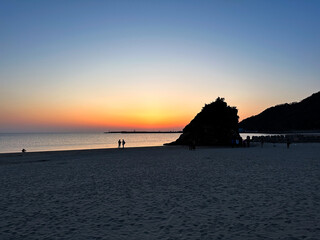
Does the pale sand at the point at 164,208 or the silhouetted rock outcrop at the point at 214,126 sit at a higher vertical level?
the silhouetted rock outcrop at the point at 214,126

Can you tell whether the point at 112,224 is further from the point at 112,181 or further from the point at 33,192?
the point at 112,181

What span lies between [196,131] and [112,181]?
5485cm

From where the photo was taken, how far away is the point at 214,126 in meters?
69.3

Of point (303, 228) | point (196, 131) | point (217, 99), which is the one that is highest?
point (217, 99)

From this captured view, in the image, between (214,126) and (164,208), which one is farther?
(214,126)

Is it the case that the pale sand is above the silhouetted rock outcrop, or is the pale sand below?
below

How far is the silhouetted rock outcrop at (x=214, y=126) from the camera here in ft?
221

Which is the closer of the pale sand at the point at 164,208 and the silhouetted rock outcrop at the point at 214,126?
the pale sand at the point at 164,208

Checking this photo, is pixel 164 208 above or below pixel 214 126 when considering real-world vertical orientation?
below

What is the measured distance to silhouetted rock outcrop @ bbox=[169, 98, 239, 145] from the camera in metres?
67.3

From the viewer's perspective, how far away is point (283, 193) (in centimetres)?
1249

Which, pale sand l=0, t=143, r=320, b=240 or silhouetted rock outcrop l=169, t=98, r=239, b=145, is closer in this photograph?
pale sand l=0, t=143, r=320, b=240

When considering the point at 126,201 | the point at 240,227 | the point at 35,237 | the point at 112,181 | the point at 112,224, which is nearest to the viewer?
the point at 35,237

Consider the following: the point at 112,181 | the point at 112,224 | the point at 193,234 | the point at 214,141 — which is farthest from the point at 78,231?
the point at 214,141
